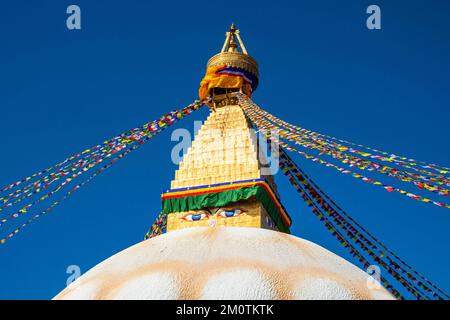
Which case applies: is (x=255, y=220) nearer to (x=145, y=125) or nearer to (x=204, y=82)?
(x=145, y=125)

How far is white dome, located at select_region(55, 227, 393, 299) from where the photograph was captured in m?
4.96

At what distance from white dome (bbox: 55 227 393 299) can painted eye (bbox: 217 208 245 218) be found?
11.3 feet

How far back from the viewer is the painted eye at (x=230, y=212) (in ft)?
31.4

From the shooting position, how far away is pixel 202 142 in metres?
10.7

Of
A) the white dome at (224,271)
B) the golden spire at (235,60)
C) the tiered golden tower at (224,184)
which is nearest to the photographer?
the white dome at (224,271)

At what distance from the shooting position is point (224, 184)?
31.7 feet

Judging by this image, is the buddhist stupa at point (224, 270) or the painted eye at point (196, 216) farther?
the painted eye at point (196, 216)

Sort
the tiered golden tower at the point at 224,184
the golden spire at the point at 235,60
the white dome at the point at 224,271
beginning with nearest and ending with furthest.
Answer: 1. the white dome at the point at 224,271
2. the tiered golden tower at the point at 224,184
3. the golden spire at the point at 235,60

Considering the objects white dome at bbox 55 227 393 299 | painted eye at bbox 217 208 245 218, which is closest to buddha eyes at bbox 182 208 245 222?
painted eye at bbox 217 208 245 218

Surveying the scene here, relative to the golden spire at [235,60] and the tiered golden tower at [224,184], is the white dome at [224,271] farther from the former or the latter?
the golden spire at [235,60]

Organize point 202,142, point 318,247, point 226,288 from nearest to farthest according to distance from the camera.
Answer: point 226,288 → point 318,247 → point 202,142

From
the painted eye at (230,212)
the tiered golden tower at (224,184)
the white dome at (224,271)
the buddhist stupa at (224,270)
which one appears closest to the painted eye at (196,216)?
the tiered golden tower at (224,184)
